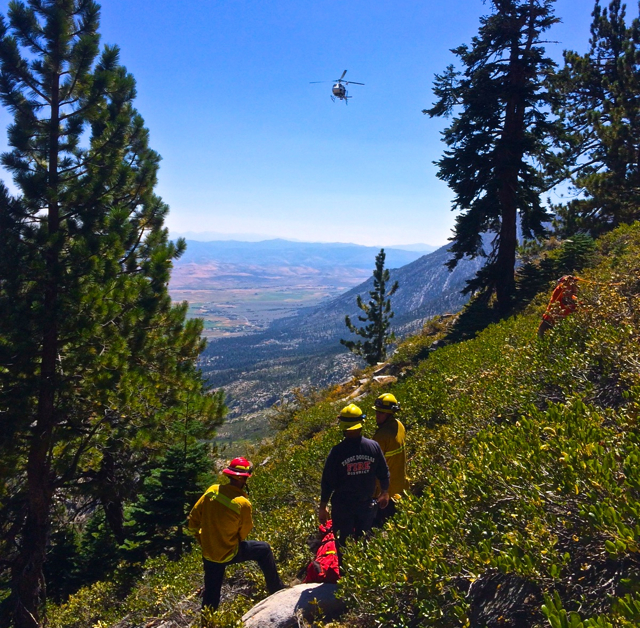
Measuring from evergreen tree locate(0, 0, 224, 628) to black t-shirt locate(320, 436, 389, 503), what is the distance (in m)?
6.24

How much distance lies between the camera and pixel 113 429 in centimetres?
986

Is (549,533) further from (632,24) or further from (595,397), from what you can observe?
(632,24)

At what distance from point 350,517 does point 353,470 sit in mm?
650

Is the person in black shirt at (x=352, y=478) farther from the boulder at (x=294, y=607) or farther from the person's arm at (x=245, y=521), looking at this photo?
the person's arm at (x=245, y=521)

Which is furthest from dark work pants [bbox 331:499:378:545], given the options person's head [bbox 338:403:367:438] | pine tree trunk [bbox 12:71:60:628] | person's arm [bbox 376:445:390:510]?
pine tree trunk [bbox 12:71:60:628]

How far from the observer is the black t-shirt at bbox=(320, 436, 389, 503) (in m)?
5.00

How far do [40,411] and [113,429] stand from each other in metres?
1.55

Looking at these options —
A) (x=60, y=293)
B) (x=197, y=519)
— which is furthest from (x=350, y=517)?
(x=60, y=293)

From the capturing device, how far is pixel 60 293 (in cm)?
910

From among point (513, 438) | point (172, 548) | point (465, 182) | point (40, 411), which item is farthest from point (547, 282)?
point (40, 411)

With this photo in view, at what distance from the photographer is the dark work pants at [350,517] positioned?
511 centimetres

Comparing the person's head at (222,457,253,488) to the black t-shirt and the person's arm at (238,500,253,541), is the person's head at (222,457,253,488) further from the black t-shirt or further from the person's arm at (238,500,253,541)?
the black t-shirt

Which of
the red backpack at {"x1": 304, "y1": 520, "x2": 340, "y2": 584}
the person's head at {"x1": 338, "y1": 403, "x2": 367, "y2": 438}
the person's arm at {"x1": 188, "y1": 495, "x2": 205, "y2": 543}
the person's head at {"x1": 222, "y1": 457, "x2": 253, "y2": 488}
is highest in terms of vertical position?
the person's head at {"x1": 338, "y1": 403, "x2": 367, "y2": 438}

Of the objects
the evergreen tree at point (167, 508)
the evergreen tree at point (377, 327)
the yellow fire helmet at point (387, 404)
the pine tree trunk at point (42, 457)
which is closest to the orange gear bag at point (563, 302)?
the yellow fire helmet at point (387, 404)
